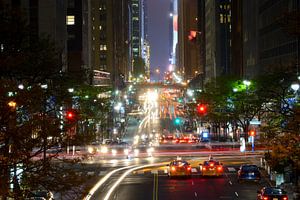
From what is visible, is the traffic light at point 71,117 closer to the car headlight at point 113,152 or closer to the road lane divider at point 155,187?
the road lane divider at point 155,187

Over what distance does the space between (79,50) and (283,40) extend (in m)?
57.7

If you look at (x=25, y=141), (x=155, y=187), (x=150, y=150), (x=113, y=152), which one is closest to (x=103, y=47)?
(x=150, y=150)

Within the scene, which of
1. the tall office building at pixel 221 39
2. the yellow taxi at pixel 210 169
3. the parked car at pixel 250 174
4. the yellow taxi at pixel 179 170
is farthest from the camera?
the tall office building at pixel 221 39

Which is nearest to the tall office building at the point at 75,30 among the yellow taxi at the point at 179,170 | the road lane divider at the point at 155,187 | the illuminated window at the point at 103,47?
the illuminated window at the point at 103,47

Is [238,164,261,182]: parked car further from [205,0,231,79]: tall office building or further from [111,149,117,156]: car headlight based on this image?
[205,0,231,79]: tall office building

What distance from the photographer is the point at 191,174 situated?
188 feet

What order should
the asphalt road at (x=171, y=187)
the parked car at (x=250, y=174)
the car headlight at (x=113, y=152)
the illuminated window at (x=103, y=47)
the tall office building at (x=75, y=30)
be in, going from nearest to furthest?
the asphalt road at (x=171, y=187) → the parked car at (x=250, y=174) → the car headlight at (x=113, y=152) → the tall office building at (x=75, y=30) → the illuminated window at (x=103, y=47)

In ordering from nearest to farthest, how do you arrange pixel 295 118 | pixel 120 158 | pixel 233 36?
pixel 295 118
pixel 120 158
pixel 233 36

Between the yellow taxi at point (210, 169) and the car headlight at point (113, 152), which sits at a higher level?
the car headlight at point (113, 152)

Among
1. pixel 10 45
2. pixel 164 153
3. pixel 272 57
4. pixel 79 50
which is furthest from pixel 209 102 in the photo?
pixel 10 45

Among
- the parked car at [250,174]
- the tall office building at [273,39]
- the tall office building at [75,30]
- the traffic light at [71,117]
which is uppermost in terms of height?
the tall office building at [75,30]

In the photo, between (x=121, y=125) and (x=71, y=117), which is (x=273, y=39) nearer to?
(x=121, y=125)

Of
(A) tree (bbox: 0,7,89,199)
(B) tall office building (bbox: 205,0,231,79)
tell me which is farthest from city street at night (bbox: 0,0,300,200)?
(B) tall office building (bbox: 205,0,231,79)

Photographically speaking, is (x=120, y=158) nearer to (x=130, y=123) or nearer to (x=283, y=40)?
(x=283, y=40)
